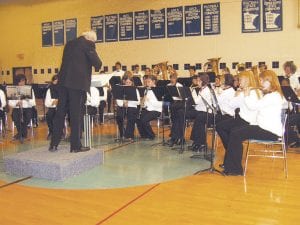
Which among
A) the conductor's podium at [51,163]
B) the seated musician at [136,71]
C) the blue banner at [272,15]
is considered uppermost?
the blue banner at [272,15]

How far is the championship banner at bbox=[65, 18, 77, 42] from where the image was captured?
53.4ft

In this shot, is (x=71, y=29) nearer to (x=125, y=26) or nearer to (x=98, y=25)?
(x=98, y=25)

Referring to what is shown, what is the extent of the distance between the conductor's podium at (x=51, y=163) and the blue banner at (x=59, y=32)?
11.5 meters

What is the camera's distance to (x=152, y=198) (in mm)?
4477

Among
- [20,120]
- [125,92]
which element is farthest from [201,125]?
[20,120]

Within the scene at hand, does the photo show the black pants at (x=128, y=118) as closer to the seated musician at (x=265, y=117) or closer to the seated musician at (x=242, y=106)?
the seated musician at (x=242, y=106)

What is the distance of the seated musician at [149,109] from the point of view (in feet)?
27.6

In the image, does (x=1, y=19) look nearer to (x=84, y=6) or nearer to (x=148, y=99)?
(x=84, y=6)

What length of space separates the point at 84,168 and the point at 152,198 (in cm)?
168

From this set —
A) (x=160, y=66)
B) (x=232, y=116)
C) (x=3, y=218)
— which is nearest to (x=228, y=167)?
(x=232, y=116)

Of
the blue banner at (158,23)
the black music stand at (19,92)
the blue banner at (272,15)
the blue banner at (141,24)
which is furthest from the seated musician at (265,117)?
the blue banner at (141,24)

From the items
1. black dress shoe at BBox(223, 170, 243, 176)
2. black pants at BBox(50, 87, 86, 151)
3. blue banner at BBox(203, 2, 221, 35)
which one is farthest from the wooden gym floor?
blue banner at BBox(203, 2, 221, 35)

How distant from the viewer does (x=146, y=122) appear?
841 cm

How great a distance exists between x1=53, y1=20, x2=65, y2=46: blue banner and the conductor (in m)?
11.5
